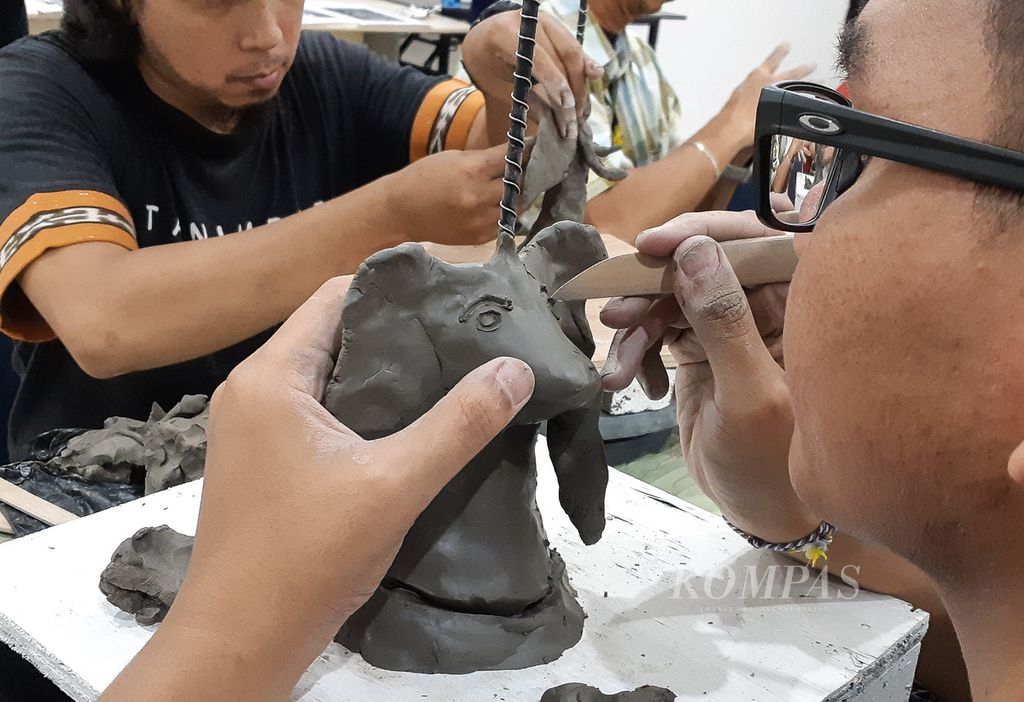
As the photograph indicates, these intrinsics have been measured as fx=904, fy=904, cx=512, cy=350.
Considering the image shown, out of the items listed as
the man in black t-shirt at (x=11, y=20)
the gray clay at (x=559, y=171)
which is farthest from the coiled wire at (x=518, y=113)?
the man in black t-shirt at (x=11, y=20)

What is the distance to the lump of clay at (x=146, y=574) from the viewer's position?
0.95 m

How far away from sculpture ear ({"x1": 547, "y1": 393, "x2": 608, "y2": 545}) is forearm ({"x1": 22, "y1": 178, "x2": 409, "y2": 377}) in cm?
51

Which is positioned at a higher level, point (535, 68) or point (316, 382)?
point (535, 68)

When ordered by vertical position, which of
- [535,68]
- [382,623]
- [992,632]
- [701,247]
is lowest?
[382,623]

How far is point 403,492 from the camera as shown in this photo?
28.4 inches

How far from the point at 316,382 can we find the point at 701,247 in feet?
1.37

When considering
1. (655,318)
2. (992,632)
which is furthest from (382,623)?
(992,632)

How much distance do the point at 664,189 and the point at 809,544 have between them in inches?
50.7

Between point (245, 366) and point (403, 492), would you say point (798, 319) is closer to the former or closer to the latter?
point (403, 492)

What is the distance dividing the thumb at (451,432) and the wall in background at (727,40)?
12.3 ft

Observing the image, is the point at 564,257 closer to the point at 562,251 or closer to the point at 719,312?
the point at 562,251

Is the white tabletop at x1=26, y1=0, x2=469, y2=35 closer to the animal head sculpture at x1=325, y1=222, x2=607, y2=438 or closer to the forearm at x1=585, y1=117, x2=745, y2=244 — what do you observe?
the forearm at x1=585, y1=117, x2=745, y2=244

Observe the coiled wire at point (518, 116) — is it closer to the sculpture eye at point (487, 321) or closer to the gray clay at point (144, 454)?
the sculpture eye at point (487, 321)

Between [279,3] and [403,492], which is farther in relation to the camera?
[279,3]
